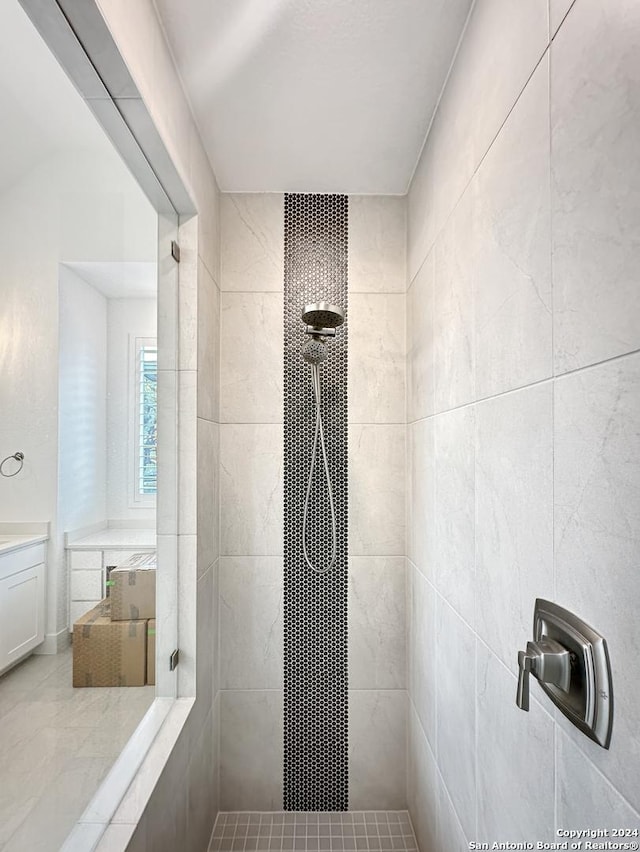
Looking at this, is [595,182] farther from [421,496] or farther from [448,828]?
[448,828]

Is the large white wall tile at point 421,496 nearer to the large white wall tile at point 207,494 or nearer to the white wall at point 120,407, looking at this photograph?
the large white wall tile at point 207,494

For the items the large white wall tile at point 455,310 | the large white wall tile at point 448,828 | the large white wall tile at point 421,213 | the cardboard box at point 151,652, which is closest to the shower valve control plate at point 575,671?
the large white wall tile at point 455,310

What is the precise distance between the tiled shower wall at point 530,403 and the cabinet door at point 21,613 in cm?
92

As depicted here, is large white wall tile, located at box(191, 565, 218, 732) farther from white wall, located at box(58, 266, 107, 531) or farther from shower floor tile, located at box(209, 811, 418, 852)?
white wall, located at box(58, 266, 107, 531)

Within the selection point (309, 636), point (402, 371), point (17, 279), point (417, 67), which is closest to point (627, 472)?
point (17, 279)

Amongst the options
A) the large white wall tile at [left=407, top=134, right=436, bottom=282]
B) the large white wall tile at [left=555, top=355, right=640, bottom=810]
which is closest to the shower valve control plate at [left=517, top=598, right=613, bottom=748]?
the large white wall tile at [left=555, top=355, right=640, bottom=810]

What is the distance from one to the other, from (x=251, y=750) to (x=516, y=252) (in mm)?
2124

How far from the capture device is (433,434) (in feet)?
5.66

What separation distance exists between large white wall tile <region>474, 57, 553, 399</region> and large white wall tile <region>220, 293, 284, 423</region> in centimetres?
111

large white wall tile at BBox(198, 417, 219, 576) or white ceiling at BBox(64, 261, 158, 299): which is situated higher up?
white ceiling at BBox(64, 261, 158, 299)

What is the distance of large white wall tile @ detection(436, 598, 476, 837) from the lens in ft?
4.28

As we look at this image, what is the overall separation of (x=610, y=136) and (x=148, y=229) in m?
1.31

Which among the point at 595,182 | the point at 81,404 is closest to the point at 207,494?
the point at 81,404

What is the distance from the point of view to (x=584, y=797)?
2.51 feet
